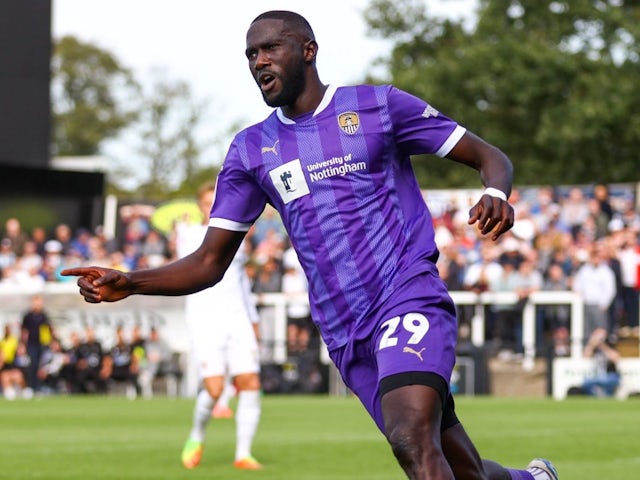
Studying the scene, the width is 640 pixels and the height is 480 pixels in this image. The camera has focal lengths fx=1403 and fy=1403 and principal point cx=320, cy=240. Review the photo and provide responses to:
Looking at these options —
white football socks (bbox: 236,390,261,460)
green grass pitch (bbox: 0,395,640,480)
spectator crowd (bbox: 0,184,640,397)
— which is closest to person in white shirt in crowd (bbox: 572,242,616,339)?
spectator crowd (bbox: 0,184,640,397)

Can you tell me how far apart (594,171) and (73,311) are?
71.2 feet

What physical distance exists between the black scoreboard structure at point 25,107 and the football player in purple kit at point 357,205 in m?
23.9

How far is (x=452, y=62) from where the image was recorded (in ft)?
144

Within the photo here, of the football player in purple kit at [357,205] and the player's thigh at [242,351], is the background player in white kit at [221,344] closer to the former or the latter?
the player's thigh at [242,351]

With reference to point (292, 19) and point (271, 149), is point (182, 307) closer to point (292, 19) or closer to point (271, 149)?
point (271, 149)

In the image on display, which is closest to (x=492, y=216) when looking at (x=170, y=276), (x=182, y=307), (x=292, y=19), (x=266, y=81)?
(x=266, y=81)

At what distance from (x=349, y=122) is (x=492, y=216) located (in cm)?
86

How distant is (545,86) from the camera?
42688mm

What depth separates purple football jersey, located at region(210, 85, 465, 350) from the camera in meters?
6.06

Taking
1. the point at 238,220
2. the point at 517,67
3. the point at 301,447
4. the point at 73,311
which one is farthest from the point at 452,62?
the point at 238,220

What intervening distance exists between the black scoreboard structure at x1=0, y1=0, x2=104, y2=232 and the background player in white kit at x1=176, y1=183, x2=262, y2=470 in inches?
709

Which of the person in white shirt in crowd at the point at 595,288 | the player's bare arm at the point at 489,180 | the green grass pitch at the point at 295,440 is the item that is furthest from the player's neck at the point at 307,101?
the person in white shirt in crowd at the point at 595,288

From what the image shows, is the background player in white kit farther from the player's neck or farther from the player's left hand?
the player's left hand

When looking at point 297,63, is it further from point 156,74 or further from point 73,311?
point 156,74
